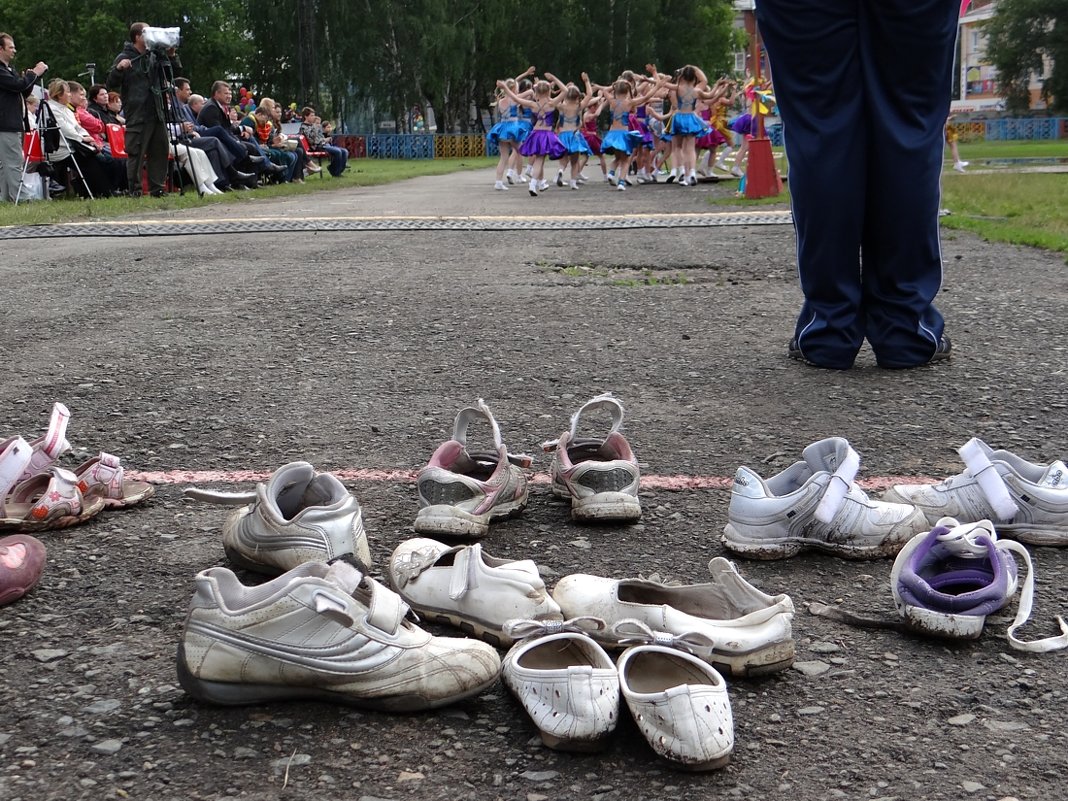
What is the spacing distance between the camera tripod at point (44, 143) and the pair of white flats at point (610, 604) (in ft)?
44.8

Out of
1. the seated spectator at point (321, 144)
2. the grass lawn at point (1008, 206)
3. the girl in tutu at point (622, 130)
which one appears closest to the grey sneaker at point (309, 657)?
the grass lawn at point (1008, 206)

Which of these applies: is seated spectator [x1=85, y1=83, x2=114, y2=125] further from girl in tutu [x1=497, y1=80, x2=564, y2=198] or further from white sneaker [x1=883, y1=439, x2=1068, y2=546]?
white sneaker [x1=883, y1=439, x2=1068, y2=546]

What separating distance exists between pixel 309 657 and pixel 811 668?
86cm

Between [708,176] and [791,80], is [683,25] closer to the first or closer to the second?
[708,176]

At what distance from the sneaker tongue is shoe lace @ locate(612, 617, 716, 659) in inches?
42.8

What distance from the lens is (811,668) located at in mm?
2008

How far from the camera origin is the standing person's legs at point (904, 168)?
398 centimetres

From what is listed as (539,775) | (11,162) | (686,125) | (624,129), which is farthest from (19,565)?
(624,129)

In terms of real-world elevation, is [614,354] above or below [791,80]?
below

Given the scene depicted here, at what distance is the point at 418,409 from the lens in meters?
3.79

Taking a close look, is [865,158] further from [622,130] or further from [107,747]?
[622,130]

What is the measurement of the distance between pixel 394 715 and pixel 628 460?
113cm

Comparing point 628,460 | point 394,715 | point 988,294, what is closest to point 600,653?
point 394,715

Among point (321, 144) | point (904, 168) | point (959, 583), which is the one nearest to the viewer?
point (959, 583)
